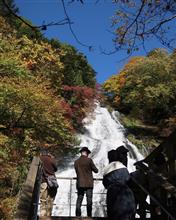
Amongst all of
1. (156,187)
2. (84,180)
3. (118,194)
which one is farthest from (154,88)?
(118,194)

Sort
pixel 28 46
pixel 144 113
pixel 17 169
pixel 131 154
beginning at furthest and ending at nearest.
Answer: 1. pixel 144 113
2. pixel 131 154
3. pixel 28 46
4. pixel 17 169

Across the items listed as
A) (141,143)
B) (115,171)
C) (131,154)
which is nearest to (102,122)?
(141,143)

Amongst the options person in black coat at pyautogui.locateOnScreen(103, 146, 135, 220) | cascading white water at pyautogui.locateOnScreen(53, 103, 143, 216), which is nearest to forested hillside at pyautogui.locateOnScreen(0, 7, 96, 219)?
cascading white water at pyautogui.locateOnScreen(53, 103, 143, 216)

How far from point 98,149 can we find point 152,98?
8053 mm

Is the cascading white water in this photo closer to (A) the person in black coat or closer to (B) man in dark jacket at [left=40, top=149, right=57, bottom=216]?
Answer: (B) man in dark jacket at [left=40, top=149, right=57, bottom=216]

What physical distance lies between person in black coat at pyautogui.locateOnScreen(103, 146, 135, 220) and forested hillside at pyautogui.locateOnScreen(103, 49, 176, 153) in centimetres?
1947

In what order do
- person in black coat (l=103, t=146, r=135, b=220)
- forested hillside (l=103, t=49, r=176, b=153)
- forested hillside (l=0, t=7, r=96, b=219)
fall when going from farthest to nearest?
1. forested hillside (l=103, t=49, r=176, b=153)
2. forested hillside (l=0, t=7, r=96, b=219)
3. person in black coat (l=103, t=146, r=135, b=220)

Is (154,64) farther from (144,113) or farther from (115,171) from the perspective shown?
(115,171)

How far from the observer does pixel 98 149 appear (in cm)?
2042

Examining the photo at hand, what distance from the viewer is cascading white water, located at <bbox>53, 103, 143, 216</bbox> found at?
45.6 feet

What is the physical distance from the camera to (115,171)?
419cm

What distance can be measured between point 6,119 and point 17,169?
86.1 inches

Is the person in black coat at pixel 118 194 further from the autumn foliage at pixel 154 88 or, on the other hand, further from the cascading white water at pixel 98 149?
the autumn foliage at pixel 154 88

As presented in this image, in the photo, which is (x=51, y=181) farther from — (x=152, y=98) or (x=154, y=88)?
(x=152, y=98)
